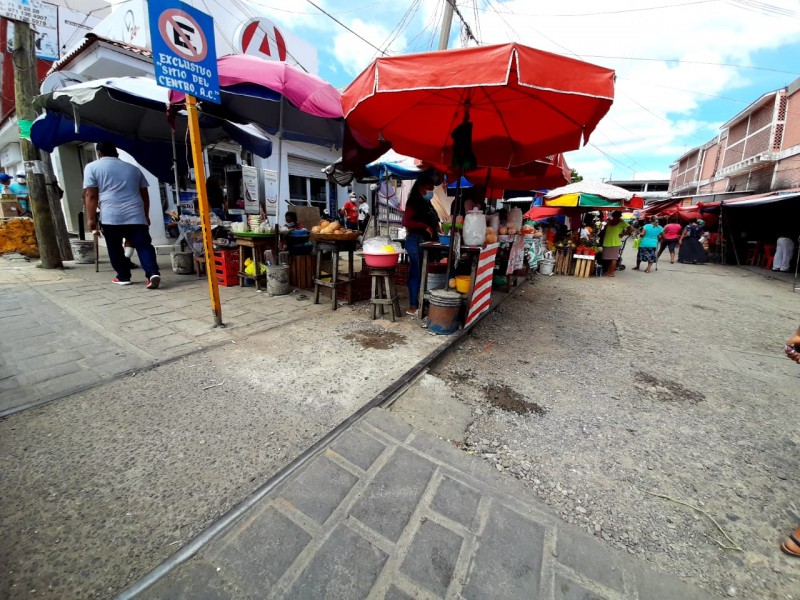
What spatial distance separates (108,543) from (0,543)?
45cm

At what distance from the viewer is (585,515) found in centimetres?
189

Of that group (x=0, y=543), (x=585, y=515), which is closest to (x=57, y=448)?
(x=0, y=543)

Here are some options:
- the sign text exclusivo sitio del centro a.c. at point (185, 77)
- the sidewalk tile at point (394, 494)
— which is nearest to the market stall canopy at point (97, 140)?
the sign text exclusivo sitio del centro a.c. at point (185, 77)

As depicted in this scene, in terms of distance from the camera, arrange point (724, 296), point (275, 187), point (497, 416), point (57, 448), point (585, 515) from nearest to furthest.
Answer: point (585, 515)
point (57, 448)
point (497, 416)
point (275, 187)
point (724, 296)

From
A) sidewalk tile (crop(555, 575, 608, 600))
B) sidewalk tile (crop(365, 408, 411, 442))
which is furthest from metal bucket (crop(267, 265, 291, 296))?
sidewalk tile (crop(555, 575, 608, 600))

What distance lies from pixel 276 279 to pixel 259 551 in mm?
4483

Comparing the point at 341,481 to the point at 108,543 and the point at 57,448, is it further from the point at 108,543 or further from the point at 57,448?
the point at 57,448

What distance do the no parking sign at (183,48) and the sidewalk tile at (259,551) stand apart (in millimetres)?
3810

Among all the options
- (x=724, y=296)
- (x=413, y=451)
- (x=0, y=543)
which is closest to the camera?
(x=0, y=543)

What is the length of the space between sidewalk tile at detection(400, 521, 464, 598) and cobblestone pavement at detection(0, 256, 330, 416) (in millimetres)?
2853

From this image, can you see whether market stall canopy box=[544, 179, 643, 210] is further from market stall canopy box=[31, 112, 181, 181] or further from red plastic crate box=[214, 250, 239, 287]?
market stall canopy box=[31, 112, 181, 181]

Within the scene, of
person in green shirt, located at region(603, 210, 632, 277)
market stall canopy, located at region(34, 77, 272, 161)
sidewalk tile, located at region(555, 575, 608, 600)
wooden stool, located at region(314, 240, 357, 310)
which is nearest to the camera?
sidewalk tile, located at region(555, 575, 608, 600)

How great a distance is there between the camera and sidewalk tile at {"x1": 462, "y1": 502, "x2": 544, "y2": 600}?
1483 millimetres

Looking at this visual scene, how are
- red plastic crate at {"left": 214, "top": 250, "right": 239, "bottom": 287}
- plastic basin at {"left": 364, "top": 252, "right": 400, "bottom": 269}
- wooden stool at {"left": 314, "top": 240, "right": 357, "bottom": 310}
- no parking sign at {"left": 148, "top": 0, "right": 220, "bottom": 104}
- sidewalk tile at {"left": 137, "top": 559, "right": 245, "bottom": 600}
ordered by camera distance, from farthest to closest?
red plastic crate at {"left": 214, "top": 250, "right": 239, "bottom": 287} → wooden stool at {"left": 314, "top": 240, "right": 357, "bottom": 310} → plastic basin at {"left": 364, "top": 252, "right": 400, "bottom": 269} → no parking sign at {"left": 148, "top": 0, "right": 220, "bottom": 104} → sidewalk tile at {"left": 137, "top": 559, "right": 245, "bottom": 600}
